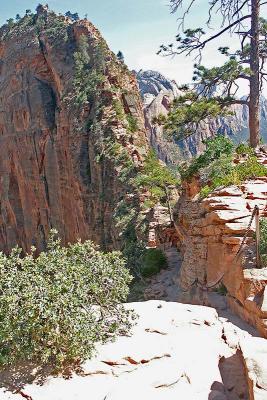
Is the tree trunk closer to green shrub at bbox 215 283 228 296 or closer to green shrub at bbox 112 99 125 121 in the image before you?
green shrub at bbox 215 283 228 296

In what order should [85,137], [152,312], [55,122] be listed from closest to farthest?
[152,312]
[85,137]
[55,122]

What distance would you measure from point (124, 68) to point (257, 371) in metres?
38.6

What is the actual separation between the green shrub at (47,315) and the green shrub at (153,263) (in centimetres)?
990

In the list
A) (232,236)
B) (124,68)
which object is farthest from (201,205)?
(124,68)

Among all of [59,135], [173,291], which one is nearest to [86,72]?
[59,135]

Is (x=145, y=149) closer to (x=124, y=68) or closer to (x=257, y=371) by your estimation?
(x=124, y=68)

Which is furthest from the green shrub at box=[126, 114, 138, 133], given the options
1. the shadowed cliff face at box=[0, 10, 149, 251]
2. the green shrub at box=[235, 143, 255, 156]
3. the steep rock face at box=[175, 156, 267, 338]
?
the steep rock face at box=[175, 156, 267, 338]

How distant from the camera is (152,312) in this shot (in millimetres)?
11555

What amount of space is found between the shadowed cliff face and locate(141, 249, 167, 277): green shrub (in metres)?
11.4

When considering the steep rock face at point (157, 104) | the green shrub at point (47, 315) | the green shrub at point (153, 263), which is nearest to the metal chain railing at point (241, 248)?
the green shrub at point (47, 315)

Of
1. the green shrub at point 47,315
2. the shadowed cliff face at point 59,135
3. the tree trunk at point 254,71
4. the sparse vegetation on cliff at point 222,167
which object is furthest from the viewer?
the shadowed cliff face at point 59,135

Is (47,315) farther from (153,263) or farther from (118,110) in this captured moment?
(118,110)

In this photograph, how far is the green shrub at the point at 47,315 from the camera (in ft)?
28.0

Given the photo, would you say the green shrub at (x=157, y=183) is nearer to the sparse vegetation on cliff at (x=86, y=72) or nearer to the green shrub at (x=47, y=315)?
the sparse vegetation on cliff at (x=86, y=72)
